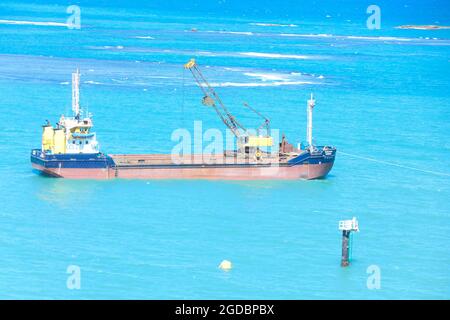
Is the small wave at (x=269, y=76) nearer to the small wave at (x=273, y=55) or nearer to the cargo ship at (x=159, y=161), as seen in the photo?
the small wave at (x=273, y=55)

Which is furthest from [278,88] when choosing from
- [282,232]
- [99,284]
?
[99,284]

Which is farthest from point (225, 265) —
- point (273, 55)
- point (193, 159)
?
point (273, 55)

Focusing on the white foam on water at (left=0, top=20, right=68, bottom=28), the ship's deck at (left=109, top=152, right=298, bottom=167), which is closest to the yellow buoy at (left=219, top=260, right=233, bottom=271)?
the ship's deck at (left=109, top=152, right=298, bottom=167)

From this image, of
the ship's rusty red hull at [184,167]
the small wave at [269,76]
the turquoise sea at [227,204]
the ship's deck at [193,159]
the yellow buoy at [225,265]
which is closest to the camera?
the turquoise sea at [227,204]

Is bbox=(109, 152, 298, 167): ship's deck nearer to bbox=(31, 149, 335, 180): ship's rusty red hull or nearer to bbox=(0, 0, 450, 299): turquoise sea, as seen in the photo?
bbox=(31, 149, 335, 180): ship's rusty red hull

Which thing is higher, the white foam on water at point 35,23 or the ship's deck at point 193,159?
the white foam on water at point 35,23

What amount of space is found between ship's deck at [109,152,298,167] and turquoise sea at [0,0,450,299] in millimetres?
1200

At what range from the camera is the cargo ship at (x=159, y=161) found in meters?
65.0

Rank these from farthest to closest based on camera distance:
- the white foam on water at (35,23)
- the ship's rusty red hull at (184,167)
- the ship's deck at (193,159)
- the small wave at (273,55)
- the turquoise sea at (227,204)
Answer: the white foam on water at (35,23), the small wave at (273,55), the ship's deck at (193,159), the ship's rusty red hull at (184,167), the turquoise sea at (227,204)

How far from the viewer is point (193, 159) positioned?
220 feet

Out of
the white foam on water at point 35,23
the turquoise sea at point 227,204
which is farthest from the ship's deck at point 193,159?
the white foam on water at point 35,23

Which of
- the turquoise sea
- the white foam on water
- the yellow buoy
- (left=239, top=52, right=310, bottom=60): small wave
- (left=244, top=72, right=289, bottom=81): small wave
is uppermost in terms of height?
the white foam on water

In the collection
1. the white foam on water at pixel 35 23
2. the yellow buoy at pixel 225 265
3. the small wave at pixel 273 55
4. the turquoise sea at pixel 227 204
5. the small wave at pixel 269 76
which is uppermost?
the white foam on water at pixel 35 23

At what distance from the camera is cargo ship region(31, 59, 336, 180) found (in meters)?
65.0
